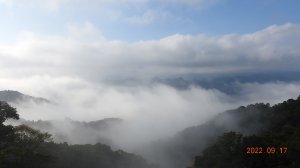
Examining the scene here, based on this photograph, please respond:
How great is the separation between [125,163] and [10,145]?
50.7 m

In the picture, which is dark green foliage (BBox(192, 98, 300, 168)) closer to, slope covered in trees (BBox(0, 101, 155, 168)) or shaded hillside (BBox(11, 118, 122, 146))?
slope covered in trees (BBox(0, 101, 155, 168))

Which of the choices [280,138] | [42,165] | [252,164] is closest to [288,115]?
[280,138]

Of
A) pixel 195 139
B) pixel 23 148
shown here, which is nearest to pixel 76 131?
pixel 195 139

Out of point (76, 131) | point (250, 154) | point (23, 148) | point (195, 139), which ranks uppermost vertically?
point (76, 131)

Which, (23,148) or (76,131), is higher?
(76,131)

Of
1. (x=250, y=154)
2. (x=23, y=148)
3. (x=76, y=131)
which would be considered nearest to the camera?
(x=23, y=148)

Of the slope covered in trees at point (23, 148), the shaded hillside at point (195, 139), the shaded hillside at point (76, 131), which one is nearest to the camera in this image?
the slope covered in trees at point (23, 148)

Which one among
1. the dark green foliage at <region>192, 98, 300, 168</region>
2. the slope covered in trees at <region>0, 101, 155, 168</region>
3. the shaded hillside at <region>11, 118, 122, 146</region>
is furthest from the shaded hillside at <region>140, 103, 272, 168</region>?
the dark green foliage at <region>192, 98, 300, 168</region>

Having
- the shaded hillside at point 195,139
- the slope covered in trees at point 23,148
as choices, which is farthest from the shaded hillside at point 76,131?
the slope covered in trees at point 23,148

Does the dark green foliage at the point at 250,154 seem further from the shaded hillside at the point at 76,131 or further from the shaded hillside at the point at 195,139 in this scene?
the shaded hillside at the point at 76,131

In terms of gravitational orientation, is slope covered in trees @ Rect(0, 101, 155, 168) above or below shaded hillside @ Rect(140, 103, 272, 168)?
below

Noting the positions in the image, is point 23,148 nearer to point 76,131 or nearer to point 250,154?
point 250,154

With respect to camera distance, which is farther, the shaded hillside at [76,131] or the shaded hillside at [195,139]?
the shaded hillside at [76,131]

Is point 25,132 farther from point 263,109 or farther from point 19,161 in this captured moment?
point 263,109
